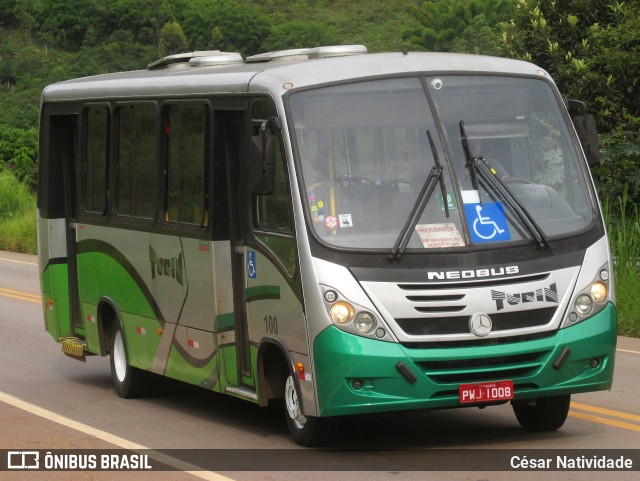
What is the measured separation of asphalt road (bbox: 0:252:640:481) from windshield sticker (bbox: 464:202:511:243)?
1348 mm

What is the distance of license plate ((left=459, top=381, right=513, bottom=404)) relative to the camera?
906 centimetres

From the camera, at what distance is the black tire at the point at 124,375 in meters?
12.8

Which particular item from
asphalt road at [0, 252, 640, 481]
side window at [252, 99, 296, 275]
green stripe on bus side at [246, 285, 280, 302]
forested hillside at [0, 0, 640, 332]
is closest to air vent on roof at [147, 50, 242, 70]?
side window at [252, 99, 296, 275]

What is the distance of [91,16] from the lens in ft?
350

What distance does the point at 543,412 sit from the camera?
1007 cm

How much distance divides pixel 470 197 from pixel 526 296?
76 cm

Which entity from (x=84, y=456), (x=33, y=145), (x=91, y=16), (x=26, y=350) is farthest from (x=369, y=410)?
(x=91, y=16)

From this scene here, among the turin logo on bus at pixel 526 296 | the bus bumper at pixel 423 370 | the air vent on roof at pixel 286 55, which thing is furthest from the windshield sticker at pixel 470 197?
the air vent on roof at pixel 286 55

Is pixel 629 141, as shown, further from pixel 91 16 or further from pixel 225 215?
pixel 91 16

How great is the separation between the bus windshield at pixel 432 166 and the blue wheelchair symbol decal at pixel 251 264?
36.2 inches

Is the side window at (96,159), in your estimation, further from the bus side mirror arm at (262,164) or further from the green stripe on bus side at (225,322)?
the bus side mirror arm at (262,164)

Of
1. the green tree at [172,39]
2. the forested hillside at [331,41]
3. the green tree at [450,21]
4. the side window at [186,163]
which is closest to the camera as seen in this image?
the side window at [186,163]

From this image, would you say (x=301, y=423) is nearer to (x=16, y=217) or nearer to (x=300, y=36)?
(x=16, y=217)

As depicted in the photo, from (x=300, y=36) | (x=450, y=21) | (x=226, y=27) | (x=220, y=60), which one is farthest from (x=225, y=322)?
(x=226, y=27)
